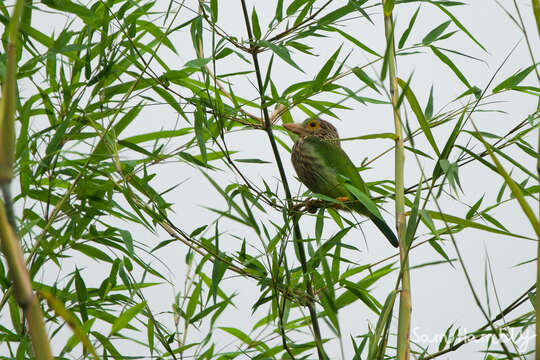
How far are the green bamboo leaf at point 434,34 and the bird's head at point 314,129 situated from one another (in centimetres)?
64

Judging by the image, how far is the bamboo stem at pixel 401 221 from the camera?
117 centimetres

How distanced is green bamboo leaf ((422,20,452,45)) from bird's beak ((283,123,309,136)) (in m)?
0.81

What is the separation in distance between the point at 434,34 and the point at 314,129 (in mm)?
1073

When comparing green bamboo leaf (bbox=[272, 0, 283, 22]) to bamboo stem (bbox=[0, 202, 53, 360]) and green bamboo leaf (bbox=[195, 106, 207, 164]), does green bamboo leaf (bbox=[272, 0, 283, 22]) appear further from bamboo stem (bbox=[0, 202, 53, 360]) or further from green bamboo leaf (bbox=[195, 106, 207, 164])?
bamboo stem (bbox=[0, 202, 53, 360])

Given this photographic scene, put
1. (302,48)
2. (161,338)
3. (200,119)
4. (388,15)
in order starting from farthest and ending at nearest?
(302,48)
(200,119)
(161,338)
(388,15)

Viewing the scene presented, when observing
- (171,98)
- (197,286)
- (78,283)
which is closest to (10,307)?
(78,283)

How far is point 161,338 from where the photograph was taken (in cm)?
164

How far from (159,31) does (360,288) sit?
99cm

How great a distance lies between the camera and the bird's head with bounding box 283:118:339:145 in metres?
2.77

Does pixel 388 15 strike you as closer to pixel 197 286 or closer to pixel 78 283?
pixel 197 286

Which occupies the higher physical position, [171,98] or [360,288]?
[171,98]

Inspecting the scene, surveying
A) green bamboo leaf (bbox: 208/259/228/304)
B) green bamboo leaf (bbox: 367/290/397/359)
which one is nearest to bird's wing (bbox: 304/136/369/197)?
green bamboo leaf (bbox: 208/259/228/304)

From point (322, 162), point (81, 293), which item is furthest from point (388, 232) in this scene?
point (81, 293)

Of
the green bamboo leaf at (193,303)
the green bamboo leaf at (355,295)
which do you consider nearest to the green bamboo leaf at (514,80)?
the green bamboo leaf at (355,295)
